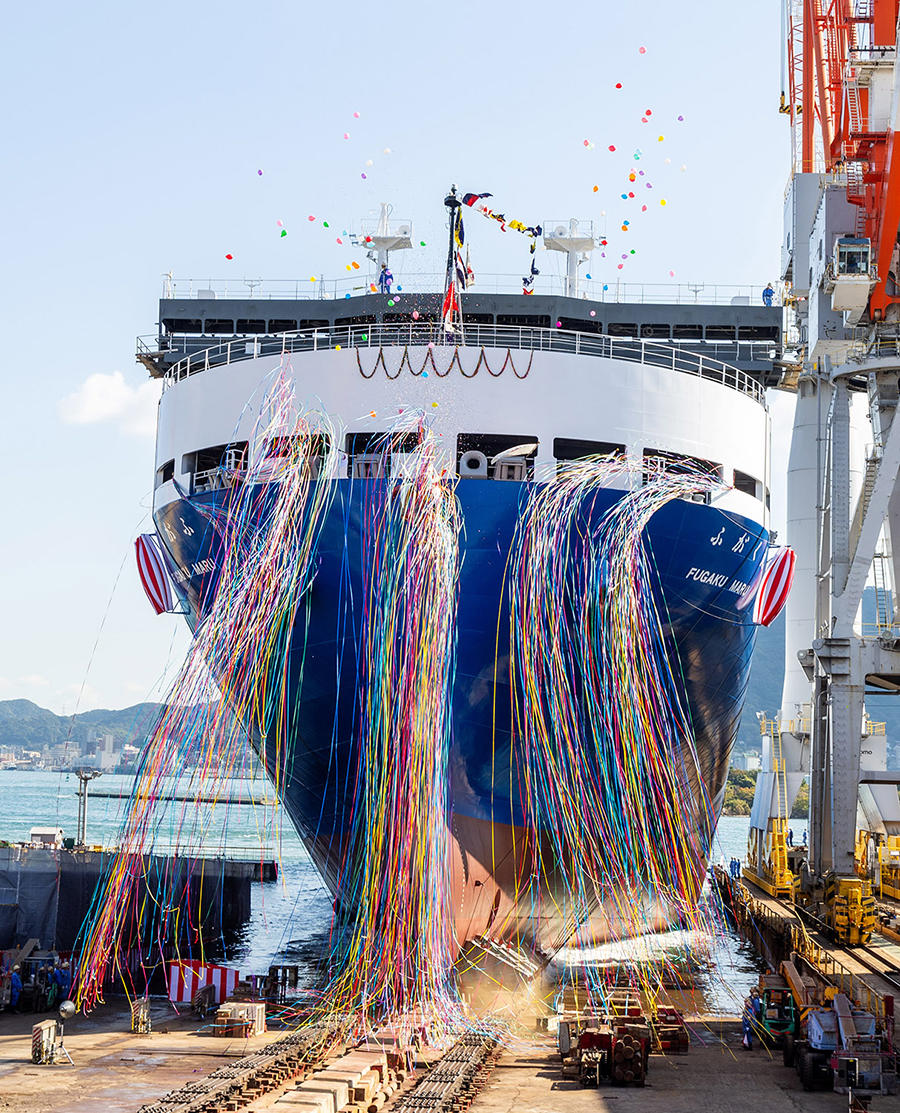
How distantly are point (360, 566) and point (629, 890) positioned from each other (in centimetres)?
639

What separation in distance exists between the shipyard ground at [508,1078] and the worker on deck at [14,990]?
1.56 meters

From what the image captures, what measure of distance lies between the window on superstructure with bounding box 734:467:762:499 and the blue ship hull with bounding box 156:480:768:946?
1605 millimetres

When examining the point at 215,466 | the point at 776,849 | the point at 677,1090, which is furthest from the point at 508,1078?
the point at 776,849

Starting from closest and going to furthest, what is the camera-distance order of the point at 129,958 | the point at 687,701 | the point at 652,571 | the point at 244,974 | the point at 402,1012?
the point at 402,1012, the point at 652,571, the point at 687,701, the point at 129,958, the point at 244,974

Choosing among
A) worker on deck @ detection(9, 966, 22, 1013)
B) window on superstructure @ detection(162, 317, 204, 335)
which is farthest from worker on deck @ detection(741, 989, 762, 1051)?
window on superstructure @ detection(162, 317, 204, 335)

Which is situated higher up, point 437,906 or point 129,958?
point 437,906

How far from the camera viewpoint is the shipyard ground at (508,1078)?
45.6ft

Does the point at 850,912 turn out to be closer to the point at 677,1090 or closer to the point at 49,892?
the point at 677,1090

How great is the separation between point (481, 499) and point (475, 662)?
7.30ft

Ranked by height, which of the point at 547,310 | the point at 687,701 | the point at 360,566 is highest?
the point at 547,310

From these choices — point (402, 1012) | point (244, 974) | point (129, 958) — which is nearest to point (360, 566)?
point (402, 1012)

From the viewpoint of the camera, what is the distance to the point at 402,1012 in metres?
16.8

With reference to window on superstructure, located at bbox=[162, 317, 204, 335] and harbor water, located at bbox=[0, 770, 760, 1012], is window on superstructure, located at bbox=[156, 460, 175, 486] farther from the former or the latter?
window on superstructure, located at bbox=[162, 317, 204, 335]

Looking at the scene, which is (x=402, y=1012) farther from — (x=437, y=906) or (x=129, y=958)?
(x=129, y=958)
